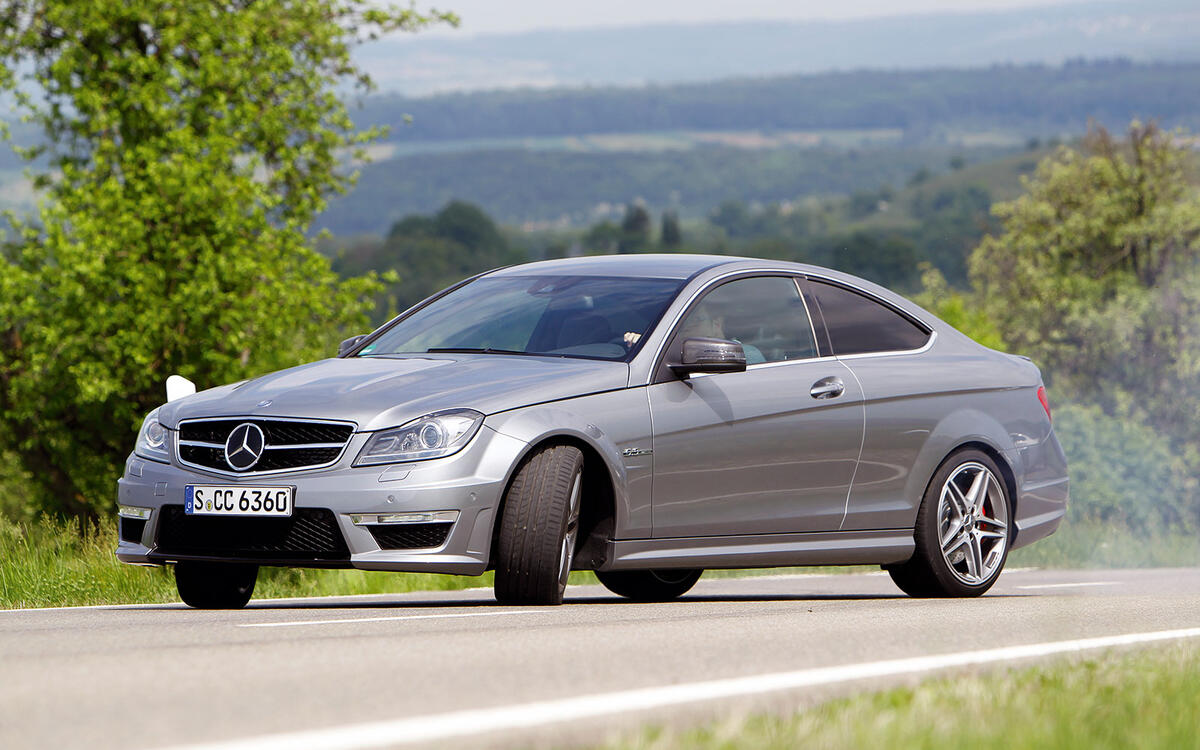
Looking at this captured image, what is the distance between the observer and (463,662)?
562 cm

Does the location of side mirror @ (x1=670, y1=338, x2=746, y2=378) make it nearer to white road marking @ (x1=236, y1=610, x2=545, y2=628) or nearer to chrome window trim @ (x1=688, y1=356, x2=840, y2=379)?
chrome window trim @ (x1=688, y1=356, x2=840, y2=379)

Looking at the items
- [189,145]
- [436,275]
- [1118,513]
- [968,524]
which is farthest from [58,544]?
[436,275]

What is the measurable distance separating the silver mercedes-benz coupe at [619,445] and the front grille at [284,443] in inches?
0.4

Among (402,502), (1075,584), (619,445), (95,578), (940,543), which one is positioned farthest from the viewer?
(1075,584)

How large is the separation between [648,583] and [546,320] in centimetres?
218

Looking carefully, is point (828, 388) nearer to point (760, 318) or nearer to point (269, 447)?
point (760, 318)

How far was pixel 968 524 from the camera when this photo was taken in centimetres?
957

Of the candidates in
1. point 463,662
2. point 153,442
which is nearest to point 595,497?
point 153,442

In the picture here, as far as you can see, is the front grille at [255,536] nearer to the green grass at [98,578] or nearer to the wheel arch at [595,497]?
the wheel arch at [595,497]

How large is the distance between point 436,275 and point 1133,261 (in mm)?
84407

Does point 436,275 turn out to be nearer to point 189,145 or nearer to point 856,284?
point 189,145

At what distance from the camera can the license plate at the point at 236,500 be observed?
7.50 meters

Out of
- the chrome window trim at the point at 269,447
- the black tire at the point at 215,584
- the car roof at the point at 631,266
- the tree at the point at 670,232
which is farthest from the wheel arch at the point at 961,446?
the tree at the point at 670,232

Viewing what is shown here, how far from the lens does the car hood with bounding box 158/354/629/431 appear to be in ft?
24.8
